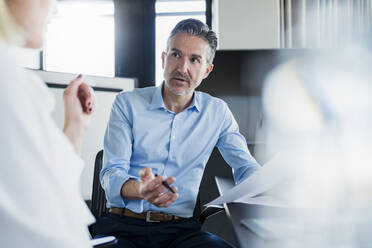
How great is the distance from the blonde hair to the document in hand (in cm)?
51

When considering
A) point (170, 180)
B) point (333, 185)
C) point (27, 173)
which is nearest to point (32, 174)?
point (27, 173)

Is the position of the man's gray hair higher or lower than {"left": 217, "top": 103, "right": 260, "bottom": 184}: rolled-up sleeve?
higher

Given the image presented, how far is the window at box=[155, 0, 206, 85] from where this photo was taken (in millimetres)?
3355

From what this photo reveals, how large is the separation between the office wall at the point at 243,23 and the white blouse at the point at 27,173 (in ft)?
9.43

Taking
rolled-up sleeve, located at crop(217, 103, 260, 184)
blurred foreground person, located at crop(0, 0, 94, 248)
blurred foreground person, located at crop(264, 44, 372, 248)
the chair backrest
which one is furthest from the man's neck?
blurred foreground person, located at crop(0, 0, 94, 248)

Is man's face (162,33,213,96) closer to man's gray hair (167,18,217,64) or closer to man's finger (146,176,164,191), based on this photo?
man's gray hair (167,18,217,64)

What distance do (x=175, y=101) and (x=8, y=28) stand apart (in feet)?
2.97

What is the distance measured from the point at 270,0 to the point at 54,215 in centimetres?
309

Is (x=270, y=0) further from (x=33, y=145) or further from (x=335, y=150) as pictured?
(x=33, y=145)

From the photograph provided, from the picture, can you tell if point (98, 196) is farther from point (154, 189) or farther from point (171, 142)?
point (154, 189)

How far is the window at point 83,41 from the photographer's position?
3354mm

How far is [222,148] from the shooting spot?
4.83 feet

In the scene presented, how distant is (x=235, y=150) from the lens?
56.1 inches

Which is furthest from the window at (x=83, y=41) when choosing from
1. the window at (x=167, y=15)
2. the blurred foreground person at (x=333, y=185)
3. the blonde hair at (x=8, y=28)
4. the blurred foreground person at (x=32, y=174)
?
the blurred foreground person at (x=32, y=174)
